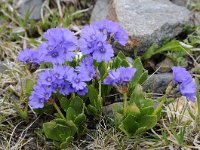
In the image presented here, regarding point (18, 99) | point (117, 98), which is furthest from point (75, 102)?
point (18, 99)

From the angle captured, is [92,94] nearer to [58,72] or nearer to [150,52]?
[58,72]

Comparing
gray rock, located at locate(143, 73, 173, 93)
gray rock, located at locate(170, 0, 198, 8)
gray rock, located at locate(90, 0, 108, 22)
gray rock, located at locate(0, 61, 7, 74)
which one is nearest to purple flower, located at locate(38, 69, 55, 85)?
gray rock, located at locate(143, 73, 173, 93)

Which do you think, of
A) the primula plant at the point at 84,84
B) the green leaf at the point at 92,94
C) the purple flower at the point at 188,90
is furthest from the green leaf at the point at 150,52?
the purple flower at the point at 188,90

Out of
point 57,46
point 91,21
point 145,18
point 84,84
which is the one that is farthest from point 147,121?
point 91,21

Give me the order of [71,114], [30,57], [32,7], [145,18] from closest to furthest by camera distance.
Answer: [71,114], [30,57], [145,18], [32,7]

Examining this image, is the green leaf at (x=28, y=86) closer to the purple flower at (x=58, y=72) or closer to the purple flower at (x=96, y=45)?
the purple flower at (x=58, y=72)

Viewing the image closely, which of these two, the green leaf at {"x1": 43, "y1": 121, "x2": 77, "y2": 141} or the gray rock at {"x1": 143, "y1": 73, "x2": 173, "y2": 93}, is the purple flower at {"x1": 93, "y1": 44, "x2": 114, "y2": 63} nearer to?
the green leaf at {"x1": 43, "y1": 121, "x2": 77, "y2": 141}
